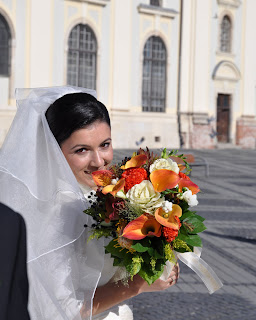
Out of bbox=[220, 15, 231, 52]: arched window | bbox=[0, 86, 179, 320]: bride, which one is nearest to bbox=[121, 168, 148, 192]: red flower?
bbox=[0, 86, 179, 320]: bride

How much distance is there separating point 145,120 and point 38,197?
854 inches

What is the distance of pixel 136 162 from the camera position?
185 cm

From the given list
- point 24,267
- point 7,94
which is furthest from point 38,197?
point 7,94

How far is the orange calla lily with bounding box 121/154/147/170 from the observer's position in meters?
1.84

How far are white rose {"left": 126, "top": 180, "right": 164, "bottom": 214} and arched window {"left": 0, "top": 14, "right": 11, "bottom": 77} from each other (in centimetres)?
1954

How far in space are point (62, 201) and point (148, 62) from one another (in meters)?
22.3

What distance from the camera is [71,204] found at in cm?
191

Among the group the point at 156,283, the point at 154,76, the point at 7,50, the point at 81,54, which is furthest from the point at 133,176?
the point at 154,76

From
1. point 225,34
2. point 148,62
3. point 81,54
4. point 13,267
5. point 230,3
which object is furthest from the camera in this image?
point 225,34

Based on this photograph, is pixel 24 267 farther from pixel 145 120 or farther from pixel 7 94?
pixel 145 120

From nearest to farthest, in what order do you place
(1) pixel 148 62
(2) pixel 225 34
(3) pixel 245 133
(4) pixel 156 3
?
1. (1) pixel 148 62
2. (4) pixel 156 3
3. (2) pixel 225 34
4. (3) pixel 245 133

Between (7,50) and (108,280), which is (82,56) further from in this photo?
(108,280)

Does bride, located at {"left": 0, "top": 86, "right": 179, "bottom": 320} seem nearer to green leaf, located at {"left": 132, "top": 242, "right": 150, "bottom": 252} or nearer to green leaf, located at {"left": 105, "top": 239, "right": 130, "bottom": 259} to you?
green leaf, located at {"left": 105, "top": 239, "right": 130, "bottom": 259}

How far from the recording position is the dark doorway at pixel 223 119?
25.9 metres
